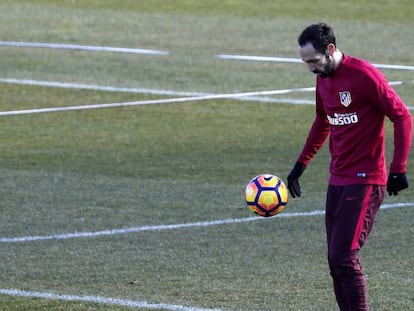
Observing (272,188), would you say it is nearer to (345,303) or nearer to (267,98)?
(345,303)

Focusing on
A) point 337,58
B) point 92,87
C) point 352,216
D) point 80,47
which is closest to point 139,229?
point 352,216

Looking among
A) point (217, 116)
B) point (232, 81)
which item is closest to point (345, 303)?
point (217, 116)

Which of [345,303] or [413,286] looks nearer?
[345,303]

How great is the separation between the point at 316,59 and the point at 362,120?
0.50 meters

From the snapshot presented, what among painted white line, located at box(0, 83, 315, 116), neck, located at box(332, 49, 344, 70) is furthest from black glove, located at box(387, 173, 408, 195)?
painted white line, located at box(0, 83, 315, 116)

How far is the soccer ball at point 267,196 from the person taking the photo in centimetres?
960

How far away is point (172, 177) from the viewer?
1495cm

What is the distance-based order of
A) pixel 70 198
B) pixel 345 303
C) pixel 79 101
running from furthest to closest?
pixel 79 101
pixel 70 198
pixel 345 303

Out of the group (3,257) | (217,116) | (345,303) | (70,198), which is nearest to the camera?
(345,303)

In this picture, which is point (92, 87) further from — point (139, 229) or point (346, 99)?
point (346, 99)

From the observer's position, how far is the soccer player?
8.16m

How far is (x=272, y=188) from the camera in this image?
966cm

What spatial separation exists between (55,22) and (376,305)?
24.7 meters

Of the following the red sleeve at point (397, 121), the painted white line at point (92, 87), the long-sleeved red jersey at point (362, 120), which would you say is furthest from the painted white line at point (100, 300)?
the painted white line at point (92, 87)
